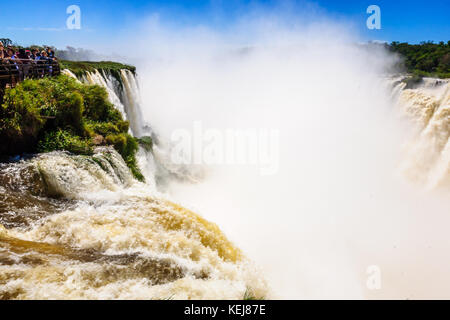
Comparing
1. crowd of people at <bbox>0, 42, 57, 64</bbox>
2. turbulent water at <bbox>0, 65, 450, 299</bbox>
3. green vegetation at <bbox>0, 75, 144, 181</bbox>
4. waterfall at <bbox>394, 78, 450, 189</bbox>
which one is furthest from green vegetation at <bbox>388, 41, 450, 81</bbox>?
crowd of people at <bbox>0, 42, 57, 64</bbox>

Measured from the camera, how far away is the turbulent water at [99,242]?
3.60 meters

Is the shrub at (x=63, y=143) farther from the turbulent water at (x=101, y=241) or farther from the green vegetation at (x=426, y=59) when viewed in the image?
the green vegetation at (x=426, y=59)

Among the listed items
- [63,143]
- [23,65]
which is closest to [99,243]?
[63,143]

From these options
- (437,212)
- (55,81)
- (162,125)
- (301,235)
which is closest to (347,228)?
(301,235)

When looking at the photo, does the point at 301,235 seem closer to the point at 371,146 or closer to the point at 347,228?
the point at 347,228

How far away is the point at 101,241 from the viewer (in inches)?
183

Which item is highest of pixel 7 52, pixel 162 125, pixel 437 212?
pixel 7 52

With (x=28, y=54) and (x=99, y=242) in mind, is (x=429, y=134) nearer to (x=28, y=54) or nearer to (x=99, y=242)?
(x=99, y=242)

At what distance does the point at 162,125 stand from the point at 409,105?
77.0 ft

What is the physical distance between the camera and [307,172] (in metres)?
21.7

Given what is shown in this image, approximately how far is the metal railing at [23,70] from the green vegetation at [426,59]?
121 ft

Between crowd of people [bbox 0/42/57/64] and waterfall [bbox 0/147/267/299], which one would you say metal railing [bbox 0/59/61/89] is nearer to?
crowd of people [bbox 0/42/57/64]

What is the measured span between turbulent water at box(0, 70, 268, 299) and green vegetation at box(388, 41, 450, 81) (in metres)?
36.7

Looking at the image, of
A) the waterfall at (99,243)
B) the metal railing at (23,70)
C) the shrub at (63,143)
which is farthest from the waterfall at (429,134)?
the metal railing at (23,70)
